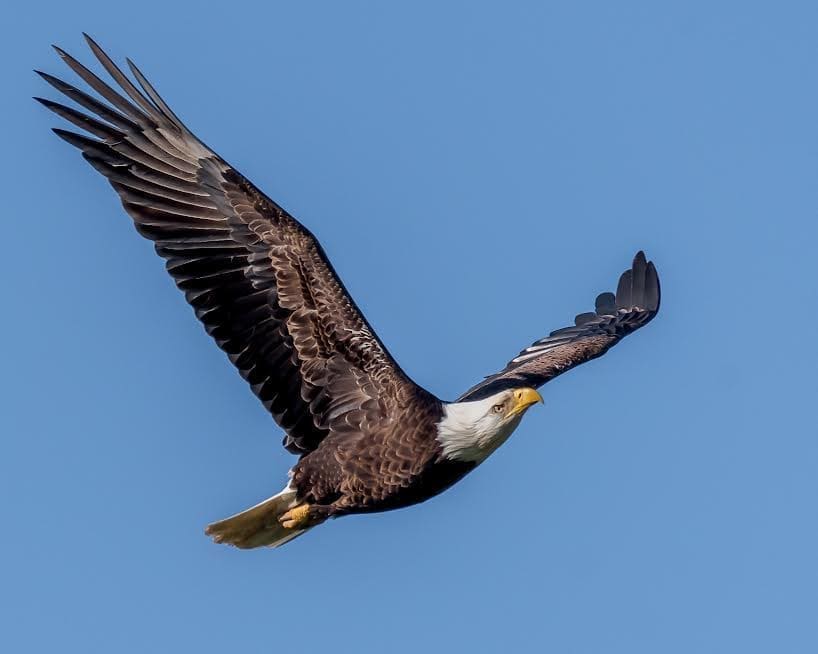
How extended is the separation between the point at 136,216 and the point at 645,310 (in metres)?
5.74

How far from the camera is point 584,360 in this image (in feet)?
50.9

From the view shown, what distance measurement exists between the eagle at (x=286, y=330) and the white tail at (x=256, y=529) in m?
0.01

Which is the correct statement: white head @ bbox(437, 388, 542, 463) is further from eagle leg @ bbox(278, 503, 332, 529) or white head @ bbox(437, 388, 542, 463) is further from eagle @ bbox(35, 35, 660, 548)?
eagle leg @ bbox(278, 503, 332, 529)

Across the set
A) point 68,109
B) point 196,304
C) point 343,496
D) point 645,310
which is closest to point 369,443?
point 343,496

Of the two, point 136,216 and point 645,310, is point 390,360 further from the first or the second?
point 645,310

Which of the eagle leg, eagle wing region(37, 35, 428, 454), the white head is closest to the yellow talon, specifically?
the eagle leg

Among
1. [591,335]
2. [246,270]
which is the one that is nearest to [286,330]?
[246,270]

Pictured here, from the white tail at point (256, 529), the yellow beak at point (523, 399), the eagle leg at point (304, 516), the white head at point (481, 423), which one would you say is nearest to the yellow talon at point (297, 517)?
the eagle leg at point (304, 516)

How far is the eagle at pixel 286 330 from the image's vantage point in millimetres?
12711

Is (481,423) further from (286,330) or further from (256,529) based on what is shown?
(256,529)

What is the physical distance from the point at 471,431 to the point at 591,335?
14.0ft

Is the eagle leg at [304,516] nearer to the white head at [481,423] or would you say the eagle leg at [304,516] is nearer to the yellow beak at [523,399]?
the white head at [481,423]

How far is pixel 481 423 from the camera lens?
12.6 meters

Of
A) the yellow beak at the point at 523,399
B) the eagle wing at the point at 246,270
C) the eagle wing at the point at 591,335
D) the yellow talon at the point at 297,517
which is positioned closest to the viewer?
the yellow beak at the point at 523,399
